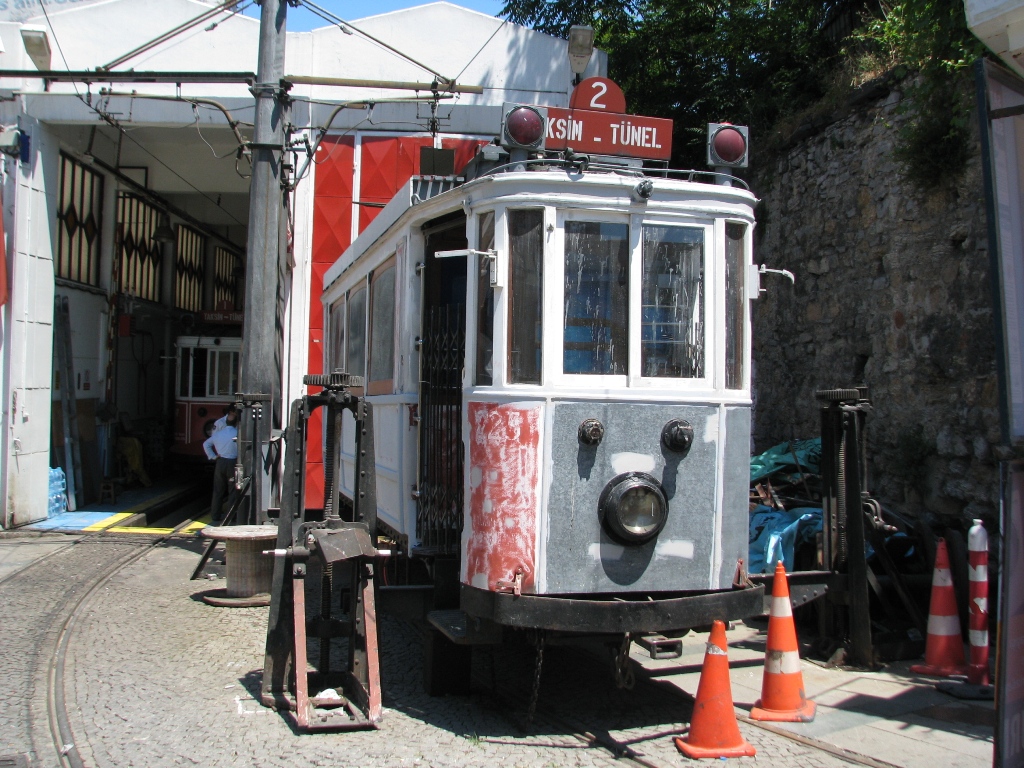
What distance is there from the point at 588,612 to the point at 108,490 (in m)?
11.7

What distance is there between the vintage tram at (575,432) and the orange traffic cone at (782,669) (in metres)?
0.15

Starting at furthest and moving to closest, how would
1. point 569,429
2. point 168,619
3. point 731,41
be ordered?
point 731,41 < point 168,619 < point 569,429

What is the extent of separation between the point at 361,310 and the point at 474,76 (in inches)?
315

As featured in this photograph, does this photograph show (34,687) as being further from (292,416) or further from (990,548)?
(990,548)

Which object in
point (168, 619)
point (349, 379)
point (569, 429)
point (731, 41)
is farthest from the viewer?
point (731, 41)

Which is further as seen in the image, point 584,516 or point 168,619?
point 168,619

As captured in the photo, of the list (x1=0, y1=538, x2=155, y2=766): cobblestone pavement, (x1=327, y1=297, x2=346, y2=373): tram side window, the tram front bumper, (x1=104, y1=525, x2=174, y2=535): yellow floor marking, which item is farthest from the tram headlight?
(x1=104, y1=525, x2=174, y2=535): yellow floor marking

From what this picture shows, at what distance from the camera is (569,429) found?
461 centimetres

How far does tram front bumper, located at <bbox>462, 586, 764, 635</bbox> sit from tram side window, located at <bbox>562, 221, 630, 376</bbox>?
1.19 m

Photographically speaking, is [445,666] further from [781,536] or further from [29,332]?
[29,332]

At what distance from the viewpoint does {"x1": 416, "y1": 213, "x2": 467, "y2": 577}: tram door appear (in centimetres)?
526

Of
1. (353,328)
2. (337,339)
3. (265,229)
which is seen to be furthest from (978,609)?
(265,229)

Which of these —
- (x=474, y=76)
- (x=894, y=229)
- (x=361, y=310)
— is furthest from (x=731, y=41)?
(x=361, y=310)

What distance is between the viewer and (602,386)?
4.70 m
